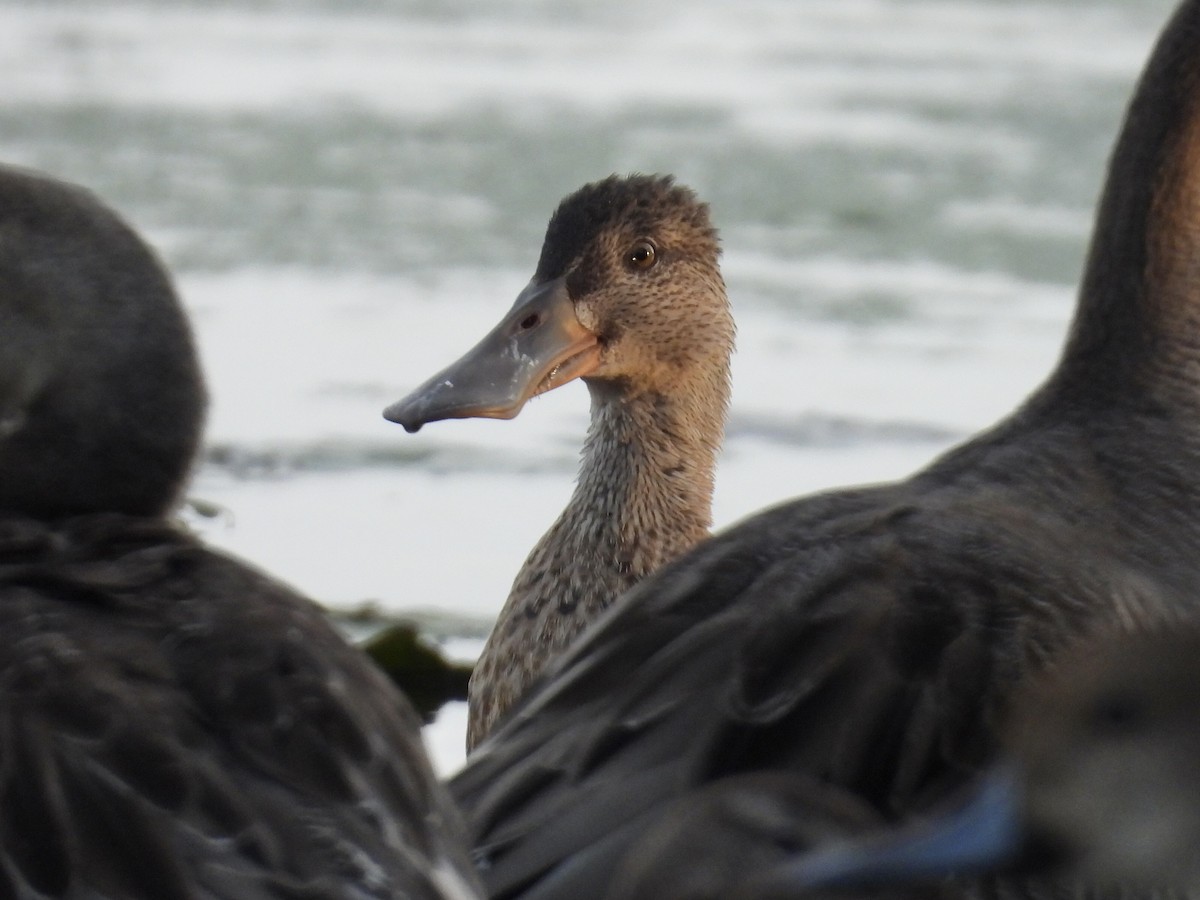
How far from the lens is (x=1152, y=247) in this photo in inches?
172

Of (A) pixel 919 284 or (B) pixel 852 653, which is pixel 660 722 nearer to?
(B) pixel 852 653

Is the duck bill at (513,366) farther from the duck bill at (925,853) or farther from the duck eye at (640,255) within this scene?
the duck bill at (925,853)

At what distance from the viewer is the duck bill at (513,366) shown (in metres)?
4.73

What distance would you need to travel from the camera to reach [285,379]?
7.45m

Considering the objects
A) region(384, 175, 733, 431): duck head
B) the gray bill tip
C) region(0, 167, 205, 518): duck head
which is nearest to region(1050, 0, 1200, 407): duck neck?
region(384, 175, 733, 431): duck head

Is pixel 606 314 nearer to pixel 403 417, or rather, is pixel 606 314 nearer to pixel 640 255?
pixel 640 255

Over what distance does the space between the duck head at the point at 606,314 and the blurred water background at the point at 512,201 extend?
2.41 feet

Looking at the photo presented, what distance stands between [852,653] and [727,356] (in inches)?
87.6

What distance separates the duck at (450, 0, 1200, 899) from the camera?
290 cm

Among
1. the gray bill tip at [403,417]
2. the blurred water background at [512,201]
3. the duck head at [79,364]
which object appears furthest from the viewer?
the blurred water background at [512,201]

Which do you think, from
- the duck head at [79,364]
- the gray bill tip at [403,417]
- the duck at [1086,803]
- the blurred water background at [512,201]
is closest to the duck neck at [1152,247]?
the gray bill tip at [403,417]

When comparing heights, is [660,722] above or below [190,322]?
below

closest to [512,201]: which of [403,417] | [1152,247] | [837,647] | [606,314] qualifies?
[606,314]

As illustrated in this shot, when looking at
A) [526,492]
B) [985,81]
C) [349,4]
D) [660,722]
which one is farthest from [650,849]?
[349,4]
